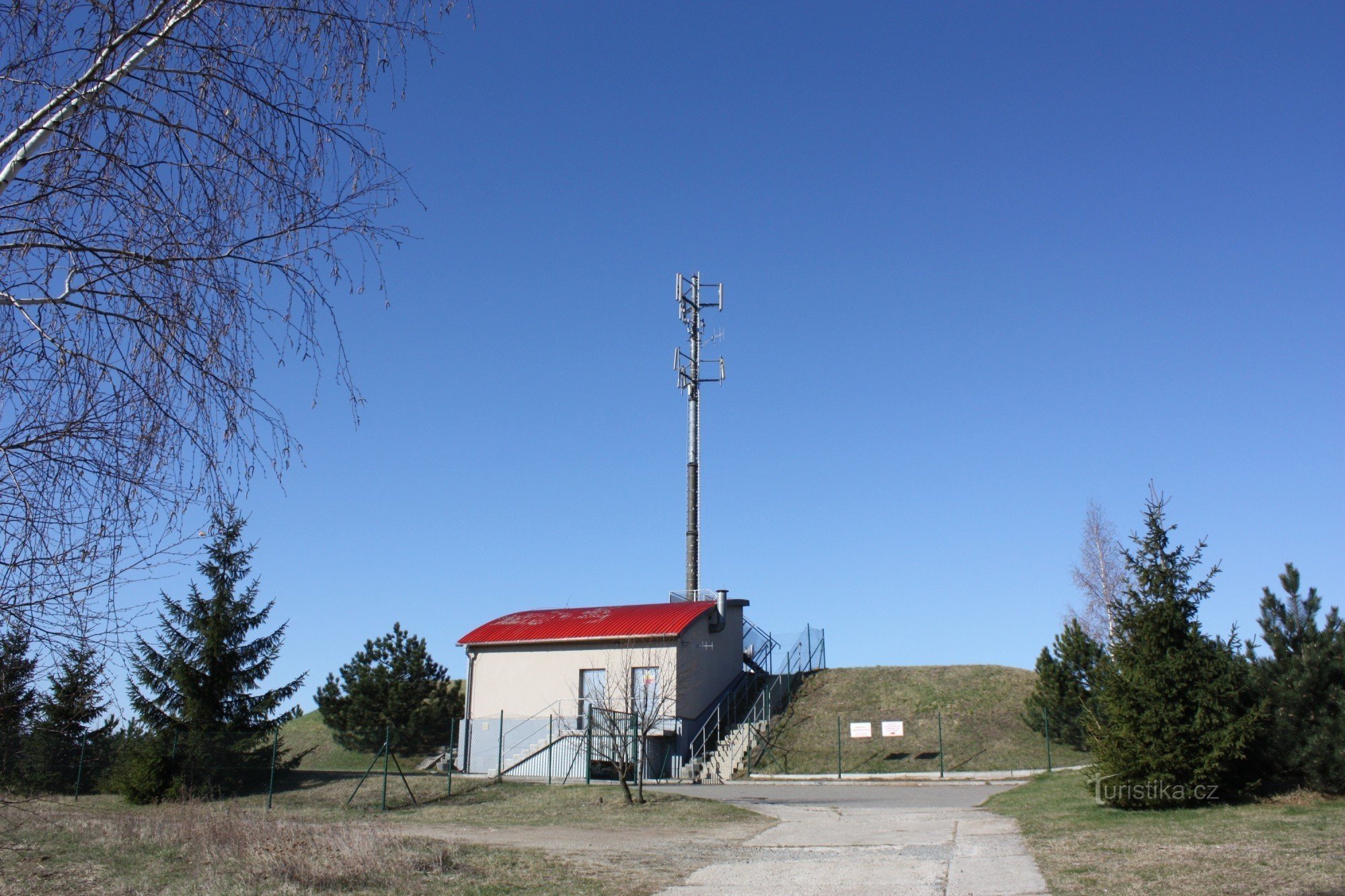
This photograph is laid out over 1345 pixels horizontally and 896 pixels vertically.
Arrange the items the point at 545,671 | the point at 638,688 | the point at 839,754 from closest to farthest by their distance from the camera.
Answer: the point at 839,754 → the point at 638,688 → the point at 545,671

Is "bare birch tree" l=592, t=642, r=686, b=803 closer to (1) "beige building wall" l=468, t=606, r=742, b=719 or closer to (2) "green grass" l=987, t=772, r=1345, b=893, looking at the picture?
(1) "beige building wall" l=468, t=606, r=742, b=719

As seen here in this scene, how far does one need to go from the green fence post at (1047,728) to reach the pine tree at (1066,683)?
2 cm

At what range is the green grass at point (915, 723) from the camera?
96.5 feet

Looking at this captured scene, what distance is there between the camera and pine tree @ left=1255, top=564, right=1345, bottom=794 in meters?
13.3

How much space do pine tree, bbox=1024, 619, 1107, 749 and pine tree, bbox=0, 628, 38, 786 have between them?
81.6 ft

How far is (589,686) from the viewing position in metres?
32.2

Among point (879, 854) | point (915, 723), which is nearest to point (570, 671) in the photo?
point (915, 723)

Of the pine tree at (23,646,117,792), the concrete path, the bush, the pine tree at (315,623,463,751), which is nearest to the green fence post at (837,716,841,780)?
the concrete path

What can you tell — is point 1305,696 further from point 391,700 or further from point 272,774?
point 391,700

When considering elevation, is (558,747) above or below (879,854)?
above

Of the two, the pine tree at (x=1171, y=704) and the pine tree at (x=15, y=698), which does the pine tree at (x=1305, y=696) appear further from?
the pine tree at (x=15, y=698)

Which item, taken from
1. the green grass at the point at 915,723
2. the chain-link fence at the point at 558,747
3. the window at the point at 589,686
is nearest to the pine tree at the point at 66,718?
the chain-link fence at the point at 558,747

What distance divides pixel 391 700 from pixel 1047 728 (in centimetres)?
2154

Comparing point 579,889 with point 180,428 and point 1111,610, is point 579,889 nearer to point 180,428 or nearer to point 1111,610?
point 180,428
